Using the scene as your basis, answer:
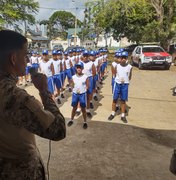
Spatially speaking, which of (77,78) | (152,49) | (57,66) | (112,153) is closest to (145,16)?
(152,49)

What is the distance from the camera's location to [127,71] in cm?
865

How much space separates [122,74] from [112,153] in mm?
3017

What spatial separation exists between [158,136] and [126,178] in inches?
103

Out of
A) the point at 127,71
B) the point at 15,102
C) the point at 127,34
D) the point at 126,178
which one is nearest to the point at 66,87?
the point at 127,71

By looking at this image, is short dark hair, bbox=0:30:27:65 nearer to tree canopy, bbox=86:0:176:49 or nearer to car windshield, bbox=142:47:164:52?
car windshield, bbox=142:47:164:52

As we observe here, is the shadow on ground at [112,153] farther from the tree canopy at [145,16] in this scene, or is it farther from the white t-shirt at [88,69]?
the tree canopy at [145,16]

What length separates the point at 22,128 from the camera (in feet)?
6.04

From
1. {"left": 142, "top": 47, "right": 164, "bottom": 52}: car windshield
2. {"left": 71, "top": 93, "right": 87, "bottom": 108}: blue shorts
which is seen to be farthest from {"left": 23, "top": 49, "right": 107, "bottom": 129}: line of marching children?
{"left": 142, "top": 47, "right": 164, "bottom": 52}: car windshield

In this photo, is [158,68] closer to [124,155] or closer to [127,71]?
[127,71]

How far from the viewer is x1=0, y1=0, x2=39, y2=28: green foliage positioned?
17203mm

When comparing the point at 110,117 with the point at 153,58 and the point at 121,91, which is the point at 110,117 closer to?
the point at 121,91

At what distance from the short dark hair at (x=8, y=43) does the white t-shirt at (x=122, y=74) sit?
22.2 feet

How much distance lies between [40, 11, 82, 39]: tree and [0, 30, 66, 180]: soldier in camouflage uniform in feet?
263

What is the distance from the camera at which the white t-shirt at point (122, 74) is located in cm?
854
